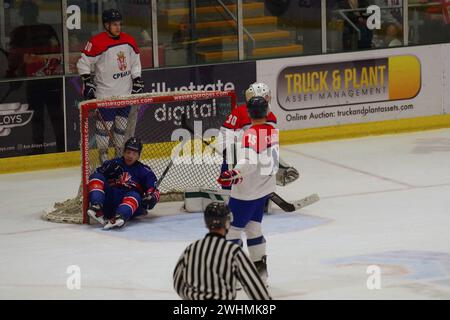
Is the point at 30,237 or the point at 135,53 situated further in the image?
the point at 135,53

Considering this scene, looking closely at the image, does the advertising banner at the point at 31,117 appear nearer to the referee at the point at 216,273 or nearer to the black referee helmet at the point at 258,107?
the black referee helmet at the point at 258,107

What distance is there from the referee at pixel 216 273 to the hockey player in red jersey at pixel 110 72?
464cm

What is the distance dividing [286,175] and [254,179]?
2301 millimetres

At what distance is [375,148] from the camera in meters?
12.6

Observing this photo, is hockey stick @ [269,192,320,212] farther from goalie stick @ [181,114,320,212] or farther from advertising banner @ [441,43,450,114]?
advertising banner @ [441,43,450,114]

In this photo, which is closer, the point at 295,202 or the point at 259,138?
the point at 259,138

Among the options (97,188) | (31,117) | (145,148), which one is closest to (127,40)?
(145,148)

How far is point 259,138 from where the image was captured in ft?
24.7

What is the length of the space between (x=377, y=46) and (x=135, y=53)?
335 cm

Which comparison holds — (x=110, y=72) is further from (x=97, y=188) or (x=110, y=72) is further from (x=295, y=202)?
(x=295, y=202)
